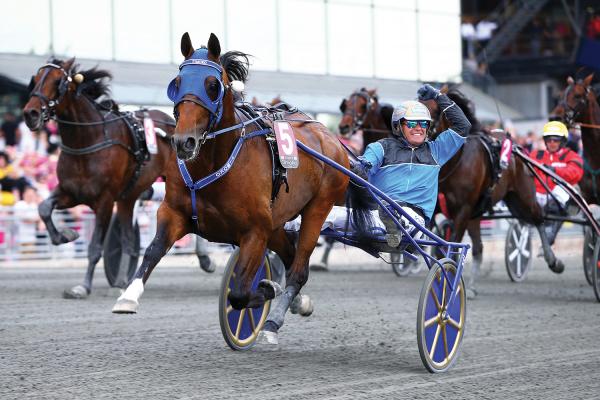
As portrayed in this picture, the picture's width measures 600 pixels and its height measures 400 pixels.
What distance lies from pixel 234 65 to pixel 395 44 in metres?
20.8

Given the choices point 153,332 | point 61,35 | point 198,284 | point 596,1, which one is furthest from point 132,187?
point 596,1

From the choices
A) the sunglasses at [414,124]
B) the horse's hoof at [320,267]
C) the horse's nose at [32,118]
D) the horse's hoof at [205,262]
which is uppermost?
the horse's nose at [32,118]

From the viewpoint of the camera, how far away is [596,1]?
107 feet

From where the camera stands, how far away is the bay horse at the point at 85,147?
11.0 metres

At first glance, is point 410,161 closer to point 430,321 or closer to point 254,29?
point 430,321

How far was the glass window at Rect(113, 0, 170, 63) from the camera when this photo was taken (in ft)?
71.6

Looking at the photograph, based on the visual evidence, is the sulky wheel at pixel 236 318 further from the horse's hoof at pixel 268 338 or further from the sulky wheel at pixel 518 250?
the sulky wheel at pixel 518 250

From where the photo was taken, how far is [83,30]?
21.0 metres

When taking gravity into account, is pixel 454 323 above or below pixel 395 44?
below

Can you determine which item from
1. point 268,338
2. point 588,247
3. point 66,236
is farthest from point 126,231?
point 268,338

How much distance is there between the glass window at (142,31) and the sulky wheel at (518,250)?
987cm

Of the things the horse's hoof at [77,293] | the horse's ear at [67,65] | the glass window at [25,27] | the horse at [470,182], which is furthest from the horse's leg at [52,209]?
the glass window at [25,27]

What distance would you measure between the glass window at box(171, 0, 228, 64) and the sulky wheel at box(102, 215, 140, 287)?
1069cm

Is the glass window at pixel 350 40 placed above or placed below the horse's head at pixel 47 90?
above
